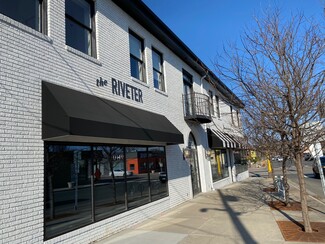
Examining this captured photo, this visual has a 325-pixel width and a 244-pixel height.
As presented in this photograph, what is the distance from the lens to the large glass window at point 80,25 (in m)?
7.84

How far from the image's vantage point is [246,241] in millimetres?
6688

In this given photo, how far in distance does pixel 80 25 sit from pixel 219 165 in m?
14.3

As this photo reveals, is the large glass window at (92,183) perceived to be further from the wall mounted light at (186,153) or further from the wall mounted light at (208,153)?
the wall mounted light at (208,153)

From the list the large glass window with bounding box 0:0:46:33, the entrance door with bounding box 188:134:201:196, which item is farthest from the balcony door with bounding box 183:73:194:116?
the large glass window with bounding box 0:0:46:33

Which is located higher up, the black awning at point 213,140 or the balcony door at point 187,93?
the balcony door at point 187,93

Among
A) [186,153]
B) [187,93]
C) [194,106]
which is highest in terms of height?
[187,93]

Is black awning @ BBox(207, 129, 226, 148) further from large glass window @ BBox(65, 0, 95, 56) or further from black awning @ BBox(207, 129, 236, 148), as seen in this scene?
large glass window @ BBox(65, 0, 95, 56)

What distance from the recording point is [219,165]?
2014cm

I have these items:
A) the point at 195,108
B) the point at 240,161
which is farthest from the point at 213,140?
the point at 240,161

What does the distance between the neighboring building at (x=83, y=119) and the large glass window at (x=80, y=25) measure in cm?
3

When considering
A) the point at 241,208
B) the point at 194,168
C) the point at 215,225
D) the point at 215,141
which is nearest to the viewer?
the point at 215,225

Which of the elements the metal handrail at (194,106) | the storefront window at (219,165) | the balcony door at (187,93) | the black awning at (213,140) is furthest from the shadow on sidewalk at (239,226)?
the storefront window at (219,165)

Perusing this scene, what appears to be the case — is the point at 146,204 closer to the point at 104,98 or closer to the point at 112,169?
the point at 112,169

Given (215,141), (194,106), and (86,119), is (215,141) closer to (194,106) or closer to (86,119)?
(194,106)
